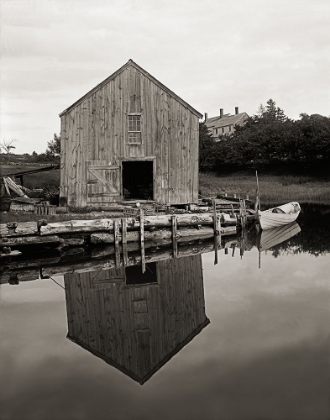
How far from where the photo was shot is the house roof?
88.9m

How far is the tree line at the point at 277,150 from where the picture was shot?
163ft

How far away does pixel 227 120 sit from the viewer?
302 feet

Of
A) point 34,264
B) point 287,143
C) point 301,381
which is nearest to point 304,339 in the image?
point 301,381

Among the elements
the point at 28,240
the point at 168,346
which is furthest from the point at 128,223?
the point at 168,346

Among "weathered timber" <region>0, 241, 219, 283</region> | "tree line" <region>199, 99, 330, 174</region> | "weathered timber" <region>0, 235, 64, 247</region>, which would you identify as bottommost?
"weathered timber" <region>0, 241, 219, 283</region>

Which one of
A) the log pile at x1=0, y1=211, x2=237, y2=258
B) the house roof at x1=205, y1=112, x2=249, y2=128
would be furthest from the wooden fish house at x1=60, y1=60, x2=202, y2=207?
the house roof at x1=205, y1=112, x2=249, y2=128

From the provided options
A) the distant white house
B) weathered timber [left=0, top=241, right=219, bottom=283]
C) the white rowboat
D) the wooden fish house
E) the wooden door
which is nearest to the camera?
weathered timber [left=0, top=241, right=219, bottom=283]

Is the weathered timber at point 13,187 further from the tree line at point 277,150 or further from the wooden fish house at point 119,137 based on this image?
the tree line at point 277,150

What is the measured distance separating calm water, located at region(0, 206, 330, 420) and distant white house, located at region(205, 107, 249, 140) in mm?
75089

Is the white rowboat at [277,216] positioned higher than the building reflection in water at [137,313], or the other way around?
the white rowboat at [277,216]

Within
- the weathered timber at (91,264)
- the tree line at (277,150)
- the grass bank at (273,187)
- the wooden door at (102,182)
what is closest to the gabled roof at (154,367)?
the weathered timber at (91,264)

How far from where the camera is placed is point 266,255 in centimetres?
1895

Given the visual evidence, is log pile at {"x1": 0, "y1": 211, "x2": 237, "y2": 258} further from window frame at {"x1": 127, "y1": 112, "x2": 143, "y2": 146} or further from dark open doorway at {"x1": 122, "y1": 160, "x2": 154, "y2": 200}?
dark open doorway at {"x1": 122, "y1": 160, "x2": 154, "y2": 200}

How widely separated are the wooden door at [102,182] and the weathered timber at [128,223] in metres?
4.48
